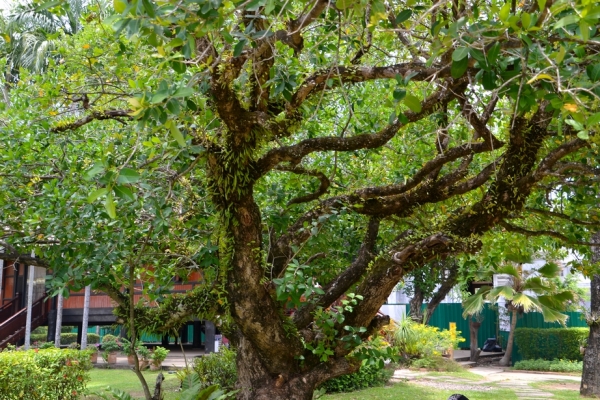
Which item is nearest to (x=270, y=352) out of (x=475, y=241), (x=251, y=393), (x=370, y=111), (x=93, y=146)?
(x=251, y=393)

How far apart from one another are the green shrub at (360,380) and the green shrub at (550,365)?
22.4 ft

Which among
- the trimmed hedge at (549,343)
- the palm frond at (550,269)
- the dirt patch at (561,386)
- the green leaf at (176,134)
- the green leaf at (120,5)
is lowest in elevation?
the dirt patch at (561,386)

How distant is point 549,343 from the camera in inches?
834

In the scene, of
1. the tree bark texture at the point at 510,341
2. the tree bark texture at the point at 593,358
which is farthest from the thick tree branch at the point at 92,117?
the tree bark texture at the point at 510,341

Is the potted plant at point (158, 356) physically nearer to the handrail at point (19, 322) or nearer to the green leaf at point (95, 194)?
the handrail at point (19, 322)

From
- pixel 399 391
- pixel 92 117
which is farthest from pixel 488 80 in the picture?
pixel 399 391

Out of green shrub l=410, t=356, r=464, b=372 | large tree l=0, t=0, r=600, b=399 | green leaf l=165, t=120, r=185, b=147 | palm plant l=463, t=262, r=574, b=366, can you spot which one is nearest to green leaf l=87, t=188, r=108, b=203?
green leaf l=165, t=120, r=185, b=147

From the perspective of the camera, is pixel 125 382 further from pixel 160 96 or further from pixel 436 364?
pixel 160 96

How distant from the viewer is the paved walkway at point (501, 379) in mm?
13992

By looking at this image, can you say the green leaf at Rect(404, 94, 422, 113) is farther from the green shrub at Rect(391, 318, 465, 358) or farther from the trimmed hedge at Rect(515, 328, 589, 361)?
the trimmed hedge at Rect(515, 328, 589, 361)

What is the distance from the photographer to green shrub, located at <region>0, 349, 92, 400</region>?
9.63m

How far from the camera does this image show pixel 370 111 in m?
8.35

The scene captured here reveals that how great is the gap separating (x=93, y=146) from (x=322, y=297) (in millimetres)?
3231

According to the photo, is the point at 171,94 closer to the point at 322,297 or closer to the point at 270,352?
the point at 270,352
